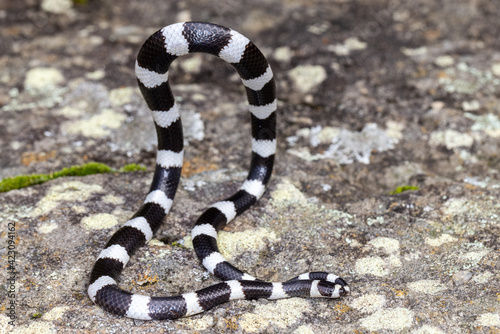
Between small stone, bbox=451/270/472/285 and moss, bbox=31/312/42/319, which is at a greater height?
small stone, bbox=451/270/472/285

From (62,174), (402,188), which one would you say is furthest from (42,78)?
(402,188)

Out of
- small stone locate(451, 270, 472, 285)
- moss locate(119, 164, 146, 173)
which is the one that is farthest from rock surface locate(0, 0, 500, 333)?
moss locate(119, 164, 146, 173)

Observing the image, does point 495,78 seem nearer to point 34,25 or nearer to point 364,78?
point 364,78

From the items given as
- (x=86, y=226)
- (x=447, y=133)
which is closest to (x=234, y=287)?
(x=86, y=226)

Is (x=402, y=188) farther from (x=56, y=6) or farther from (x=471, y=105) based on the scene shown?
(x=56, y=6)

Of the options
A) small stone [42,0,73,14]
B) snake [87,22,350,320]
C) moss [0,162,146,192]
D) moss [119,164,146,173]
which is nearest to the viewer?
snake [87,22,350,320]

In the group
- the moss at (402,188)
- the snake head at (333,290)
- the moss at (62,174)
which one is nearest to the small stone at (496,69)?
the moss at (402,188)

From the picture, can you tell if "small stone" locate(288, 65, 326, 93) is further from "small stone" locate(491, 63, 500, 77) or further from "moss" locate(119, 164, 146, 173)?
"moss" locate(119, 164, 146, 173)
